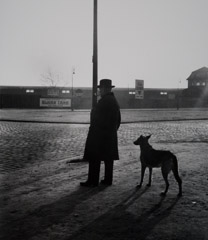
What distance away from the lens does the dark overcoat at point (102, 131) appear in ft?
19.6

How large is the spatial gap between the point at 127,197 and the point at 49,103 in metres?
30.9

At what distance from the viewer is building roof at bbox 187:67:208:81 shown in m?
85.6

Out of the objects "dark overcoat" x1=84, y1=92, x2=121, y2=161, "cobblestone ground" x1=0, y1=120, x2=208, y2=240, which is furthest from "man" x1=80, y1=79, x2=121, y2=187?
"cobblestone ground" x1=0, y1=120, x2=208, y2=240

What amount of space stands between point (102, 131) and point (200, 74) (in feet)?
279

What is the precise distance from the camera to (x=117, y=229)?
3.96 m

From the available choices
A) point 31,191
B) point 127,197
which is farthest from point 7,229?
point 127,197

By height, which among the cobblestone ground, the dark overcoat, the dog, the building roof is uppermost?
the building roof

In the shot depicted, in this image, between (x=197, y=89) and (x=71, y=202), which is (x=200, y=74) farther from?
(x=71, y=202)

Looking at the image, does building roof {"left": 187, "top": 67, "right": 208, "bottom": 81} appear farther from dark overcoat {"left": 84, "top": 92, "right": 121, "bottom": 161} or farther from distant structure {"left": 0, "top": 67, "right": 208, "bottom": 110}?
dark overcoat {"left": 84, "top": 92, "right": 121, "bottom": 161}

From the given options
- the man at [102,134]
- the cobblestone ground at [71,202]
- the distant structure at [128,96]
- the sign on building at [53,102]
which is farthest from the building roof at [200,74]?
the man at [102,134]

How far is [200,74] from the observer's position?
3401 inches

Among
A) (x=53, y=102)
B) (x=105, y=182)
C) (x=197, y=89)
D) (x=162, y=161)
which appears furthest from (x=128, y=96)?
(x=162, y=161)

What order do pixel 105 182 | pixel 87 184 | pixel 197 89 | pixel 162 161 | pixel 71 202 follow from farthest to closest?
pixel 197 89
pixel 105 182
pixel 87 184
pixel 162 161
pixel 71 202

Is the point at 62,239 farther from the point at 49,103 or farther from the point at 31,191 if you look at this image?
the point at 49,103
